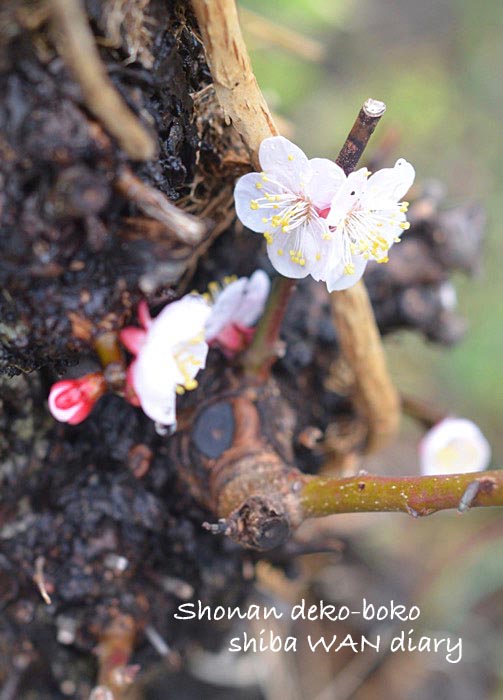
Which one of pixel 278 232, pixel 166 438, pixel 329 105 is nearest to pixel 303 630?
pixel 166 438

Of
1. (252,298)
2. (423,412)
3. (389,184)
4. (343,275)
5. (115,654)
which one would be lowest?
(115,654)

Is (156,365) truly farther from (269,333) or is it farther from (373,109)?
(373,109)

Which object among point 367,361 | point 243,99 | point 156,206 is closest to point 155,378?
point 156,206

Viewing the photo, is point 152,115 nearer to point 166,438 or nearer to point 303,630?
point 166,438

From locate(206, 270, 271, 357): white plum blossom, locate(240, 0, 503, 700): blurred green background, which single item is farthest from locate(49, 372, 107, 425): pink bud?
locate(240, 0, 503, 700): blurred green background

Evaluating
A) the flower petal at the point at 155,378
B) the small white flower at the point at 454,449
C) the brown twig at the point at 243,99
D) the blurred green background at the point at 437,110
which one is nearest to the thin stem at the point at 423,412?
the small white flower at the point at 454,449

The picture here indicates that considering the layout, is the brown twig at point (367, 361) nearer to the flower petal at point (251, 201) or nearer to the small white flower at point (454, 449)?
the small white flower at point (454, 449)

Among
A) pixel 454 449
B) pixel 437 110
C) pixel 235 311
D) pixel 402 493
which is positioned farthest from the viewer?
pixel 437 110
